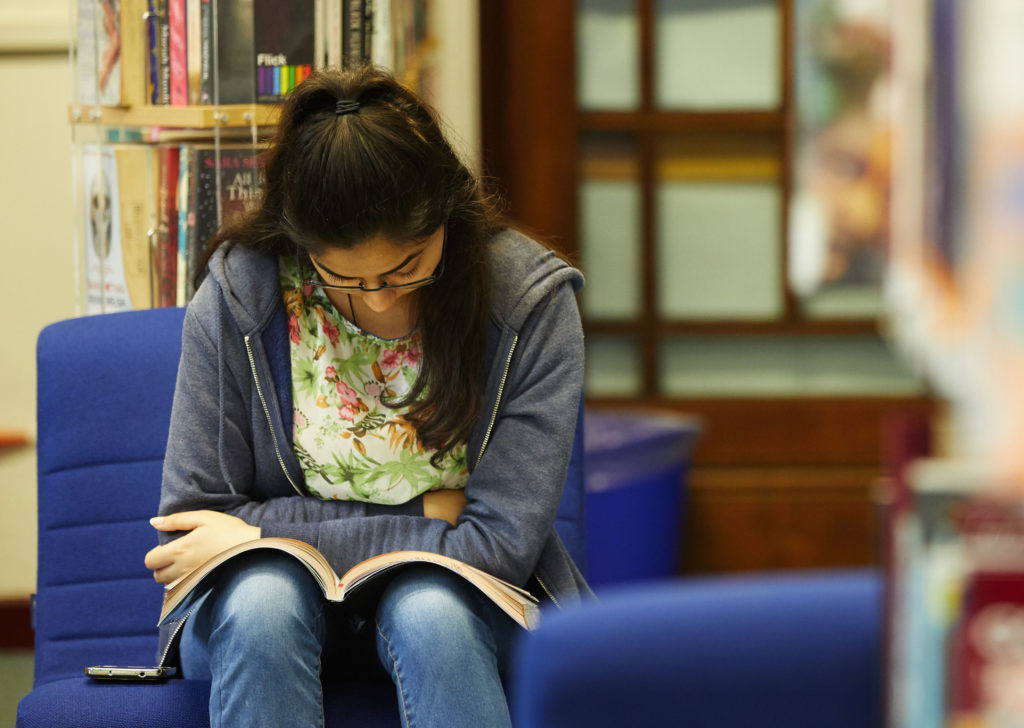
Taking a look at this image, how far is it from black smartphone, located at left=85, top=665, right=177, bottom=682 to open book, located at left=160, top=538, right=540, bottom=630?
0.10 meters

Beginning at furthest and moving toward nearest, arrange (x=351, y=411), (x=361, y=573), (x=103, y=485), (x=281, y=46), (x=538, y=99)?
(x=538, y=99) < (x=281, y=46) < (x=103, y=485) < (x=351, y=411) < (x=361, y=573)

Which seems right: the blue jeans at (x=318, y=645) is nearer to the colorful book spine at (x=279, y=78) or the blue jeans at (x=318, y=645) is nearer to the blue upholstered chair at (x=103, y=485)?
the blue upholstered chair at (x=103, y=485)

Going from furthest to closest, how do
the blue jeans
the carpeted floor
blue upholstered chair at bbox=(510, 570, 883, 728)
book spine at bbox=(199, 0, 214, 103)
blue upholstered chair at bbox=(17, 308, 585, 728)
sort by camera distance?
the carpeted floor → book spine at bbox=(199, 0, 214, 103) → blue upholstered chair at bbox=(17, 308, 585, 728) → the blue jeans → blue upholstered chair at bbox=(510, 570, 883, 728)

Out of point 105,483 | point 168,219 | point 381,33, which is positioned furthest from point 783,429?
point 105,483

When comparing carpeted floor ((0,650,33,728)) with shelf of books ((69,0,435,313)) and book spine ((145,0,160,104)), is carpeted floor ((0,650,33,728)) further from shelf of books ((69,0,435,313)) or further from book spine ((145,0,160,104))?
book spine ((145,0,160,104))

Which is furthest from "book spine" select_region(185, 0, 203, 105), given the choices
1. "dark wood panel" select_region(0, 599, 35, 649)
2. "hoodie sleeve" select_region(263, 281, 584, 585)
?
"dark wood panel" select_region(0, 599, 35, 649)

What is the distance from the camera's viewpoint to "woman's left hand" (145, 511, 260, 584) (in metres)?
1.30

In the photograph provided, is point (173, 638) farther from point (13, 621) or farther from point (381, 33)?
point (13, 621)

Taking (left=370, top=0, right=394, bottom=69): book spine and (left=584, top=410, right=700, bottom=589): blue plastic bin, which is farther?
(left=584, top=410, right=700, bottom=589): blue plastic bin

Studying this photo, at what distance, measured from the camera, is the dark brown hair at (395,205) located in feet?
4.09

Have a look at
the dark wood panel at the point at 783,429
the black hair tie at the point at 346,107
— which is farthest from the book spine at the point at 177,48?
the dark wood panel at the point at 783,429

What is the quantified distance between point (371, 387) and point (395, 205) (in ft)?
0.83

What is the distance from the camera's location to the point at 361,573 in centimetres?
119

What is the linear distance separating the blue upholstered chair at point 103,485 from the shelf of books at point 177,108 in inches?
7.3
